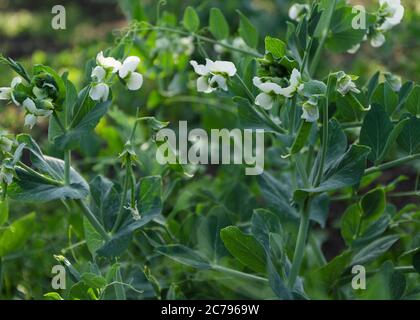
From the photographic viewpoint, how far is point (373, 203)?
1.26m

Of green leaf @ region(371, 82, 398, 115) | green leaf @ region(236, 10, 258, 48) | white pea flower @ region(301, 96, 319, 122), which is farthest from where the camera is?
green leaf @ region(236, 10, 258, 48)

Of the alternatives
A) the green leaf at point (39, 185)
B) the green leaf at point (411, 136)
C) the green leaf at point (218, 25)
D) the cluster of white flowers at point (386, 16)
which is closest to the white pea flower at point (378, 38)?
the cluster of white flowers at point (386, 16)

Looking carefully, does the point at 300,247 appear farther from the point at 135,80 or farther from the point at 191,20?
the point at 191,20

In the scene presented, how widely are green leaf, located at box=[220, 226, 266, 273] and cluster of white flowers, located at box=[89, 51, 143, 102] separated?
259 mm

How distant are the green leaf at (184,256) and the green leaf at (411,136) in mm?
361

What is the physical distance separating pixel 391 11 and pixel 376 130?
0.23 m

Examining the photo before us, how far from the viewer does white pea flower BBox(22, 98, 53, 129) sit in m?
1.01

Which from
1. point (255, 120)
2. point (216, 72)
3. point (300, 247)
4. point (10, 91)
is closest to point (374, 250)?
point (300, 247)

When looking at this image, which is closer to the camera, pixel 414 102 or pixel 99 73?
pixel 99 73

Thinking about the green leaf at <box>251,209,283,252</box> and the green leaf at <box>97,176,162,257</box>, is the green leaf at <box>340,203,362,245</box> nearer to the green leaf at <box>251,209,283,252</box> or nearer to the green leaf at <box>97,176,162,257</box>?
the green leaf at <box>251,209,283,252</box>

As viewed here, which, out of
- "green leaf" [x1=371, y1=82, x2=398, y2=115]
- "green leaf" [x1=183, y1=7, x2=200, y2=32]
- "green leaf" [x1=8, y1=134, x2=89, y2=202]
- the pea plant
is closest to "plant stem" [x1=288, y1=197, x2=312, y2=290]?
the pea plant
